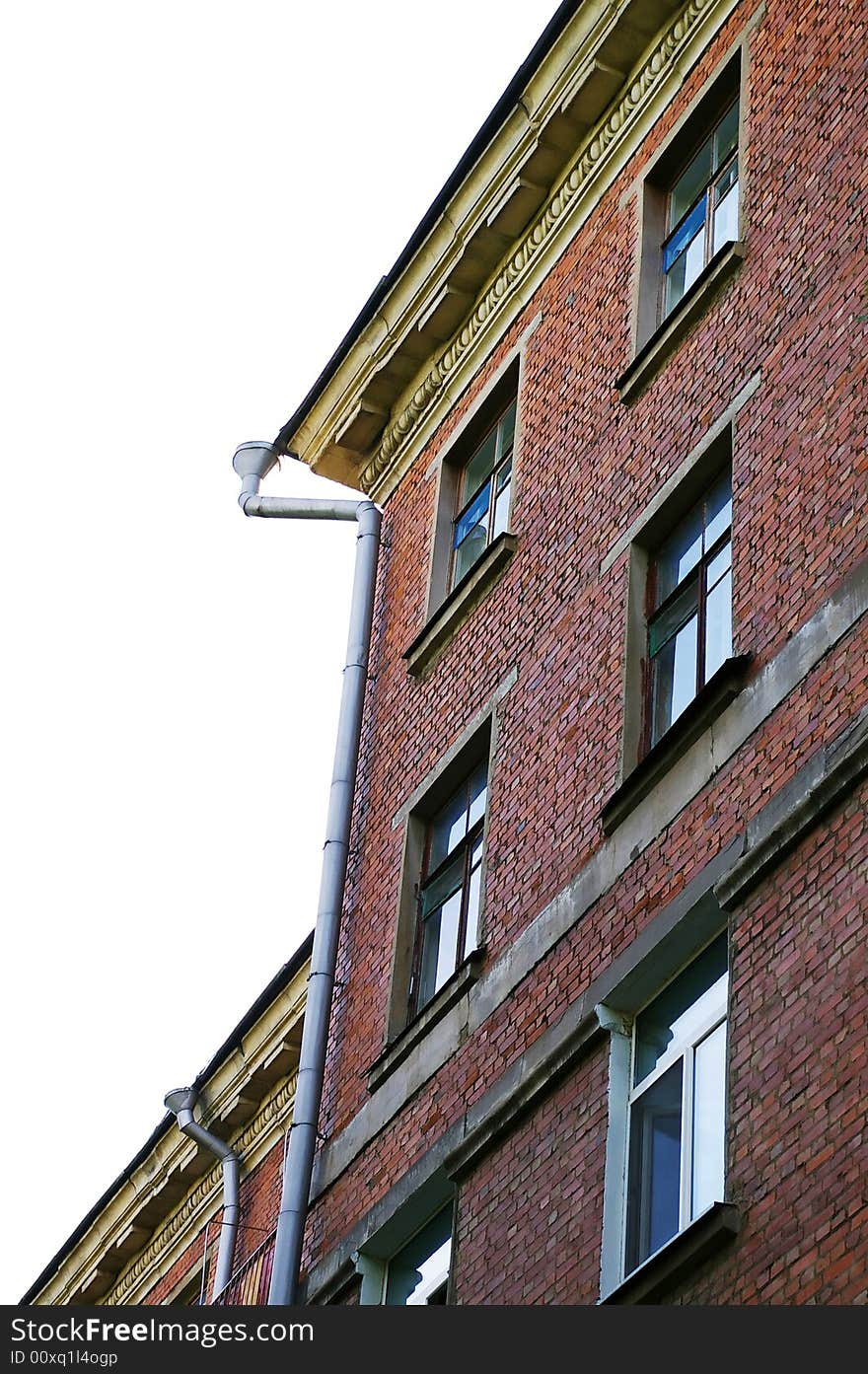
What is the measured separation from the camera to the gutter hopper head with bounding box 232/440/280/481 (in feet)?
77.1

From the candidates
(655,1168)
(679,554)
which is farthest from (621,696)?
(655,1168)

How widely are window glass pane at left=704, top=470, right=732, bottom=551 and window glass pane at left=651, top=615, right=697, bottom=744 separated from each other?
22.8 inches

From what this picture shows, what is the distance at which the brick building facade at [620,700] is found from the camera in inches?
505

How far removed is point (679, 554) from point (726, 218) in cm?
310

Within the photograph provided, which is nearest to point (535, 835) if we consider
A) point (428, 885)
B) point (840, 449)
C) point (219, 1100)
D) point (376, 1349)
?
point (428, 885)

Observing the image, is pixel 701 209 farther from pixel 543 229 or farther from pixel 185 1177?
pixel 185 1177

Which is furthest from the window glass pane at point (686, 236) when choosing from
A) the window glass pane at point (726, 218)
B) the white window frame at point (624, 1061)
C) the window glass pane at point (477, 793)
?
the white window frame at point (624, 1061)

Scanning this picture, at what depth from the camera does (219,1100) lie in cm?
2298

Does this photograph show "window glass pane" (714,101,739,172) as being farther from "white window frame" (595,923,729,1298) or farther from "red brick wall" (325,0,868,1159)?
"white window frame" (595,923,729,1298)

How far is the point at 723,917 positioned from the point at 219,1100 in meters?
10.4

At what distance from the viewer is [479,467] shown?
21.3 metres

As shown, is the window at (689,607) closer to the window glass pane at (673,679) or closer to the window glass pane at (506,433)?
the window glass pane at (673,679)

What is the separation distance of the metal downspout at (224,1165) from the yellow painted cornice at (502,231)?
6.04m

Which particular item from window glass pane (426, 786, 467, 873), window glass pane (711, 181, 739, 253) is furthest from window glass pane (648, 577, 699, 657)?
window glass pane (711, 181, 739, 253)
